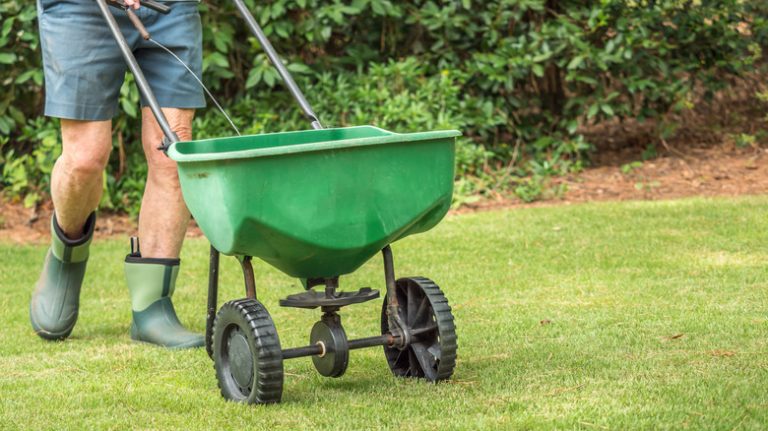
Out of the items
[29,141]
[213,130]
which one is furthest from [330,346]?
[29,141]

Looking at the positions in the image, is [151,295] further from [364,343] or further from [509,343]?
[509,343]

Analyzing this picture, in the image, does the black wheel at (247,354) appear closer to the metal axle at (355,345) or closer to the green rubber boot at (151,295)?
the metal axle at (355,345)

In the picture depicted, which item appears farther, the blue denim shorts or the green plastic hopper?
the blue denim shorts

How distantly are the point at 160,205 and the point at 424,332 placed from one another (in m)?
1.10

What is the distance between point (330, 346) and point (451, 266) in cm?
182

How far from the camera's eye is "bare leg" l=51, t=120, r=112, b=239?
3557 millimetres

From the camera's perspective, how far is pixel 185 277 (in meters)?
4.80

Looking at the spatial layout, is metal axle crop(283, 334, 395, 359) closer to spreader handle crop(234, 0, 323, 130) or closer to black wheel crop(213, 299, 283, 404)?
black wheel crop(213, 299, 283, 404)

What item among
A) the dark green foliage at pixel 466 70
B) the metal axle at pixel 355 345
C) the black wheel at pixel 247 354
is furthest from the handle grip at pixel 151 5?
the dark green foliage at pixel 466 70

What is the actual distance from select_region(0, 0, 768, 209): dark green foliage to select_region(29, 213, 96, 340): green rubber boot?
7.16 ft

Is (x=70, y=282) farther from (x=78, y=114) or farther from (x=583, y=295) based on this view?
(x=583, y=295)

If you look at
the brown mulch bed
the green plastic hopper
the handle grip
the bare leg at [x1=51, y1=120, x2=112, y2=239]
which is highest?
the handle grip

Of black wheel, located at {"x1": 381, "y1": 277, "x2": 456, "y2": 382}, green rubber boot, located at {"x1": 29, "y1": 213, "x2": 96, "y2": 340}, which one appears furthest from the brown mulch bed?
black wheel, located at {"x1": 381, "y1": 277, "x2": 456, "y2": 382}

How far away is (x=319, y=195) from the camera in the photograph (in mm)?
2713
